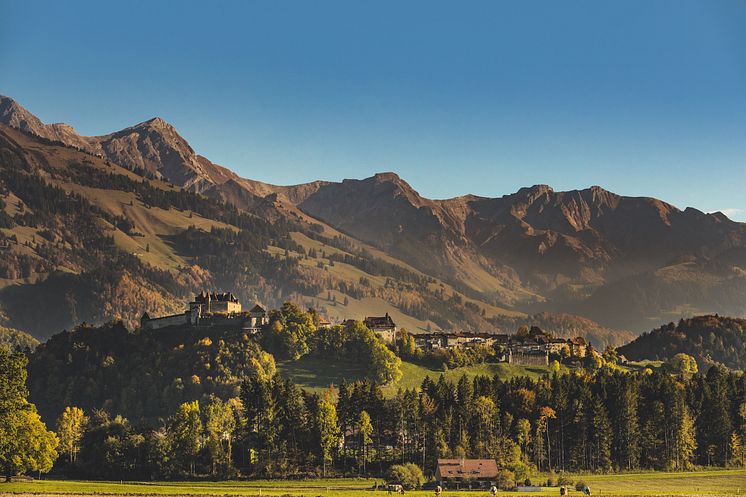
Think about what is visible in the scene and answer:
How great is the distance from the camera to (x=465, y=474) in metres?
167

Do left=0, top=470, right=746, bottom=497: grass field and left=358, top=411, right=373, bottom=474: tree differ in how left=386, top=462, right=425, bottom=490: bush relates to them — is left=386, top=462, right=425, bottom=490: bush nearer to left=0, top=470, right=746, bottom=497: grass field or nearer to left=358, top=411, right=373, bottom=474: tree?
left=0, top=470, right=746, bottom=497: grass field

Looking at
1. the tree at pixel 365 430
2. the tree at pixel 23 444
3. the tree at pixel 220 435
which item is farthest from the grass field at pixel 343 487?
the tree at pixel 365 430

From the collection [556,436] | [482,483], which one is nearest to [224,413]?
[482,483]

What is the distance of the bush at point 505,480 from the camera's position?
163 m

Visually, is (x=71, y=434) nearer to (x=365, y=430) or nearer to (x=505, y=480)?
(x=365, y=430)

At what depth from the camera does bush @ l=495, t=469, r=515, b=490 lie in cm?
16325

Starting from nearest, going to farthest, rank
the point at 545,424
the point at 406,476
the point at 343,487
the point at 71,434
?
the point at 343,487 → the point at 406,476 → the point at 71,434 → the point at 545,424

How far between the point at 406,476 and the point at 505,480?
57.5ft

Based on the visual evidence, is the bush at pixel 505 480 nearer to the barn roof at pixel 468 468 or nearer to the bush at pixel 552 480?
the barn roof at pixel 468 468

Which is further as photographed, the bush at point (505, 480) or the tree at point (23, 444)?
the bush at point (505, 480)

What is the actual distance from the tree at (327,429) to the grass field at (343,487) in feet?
34.3

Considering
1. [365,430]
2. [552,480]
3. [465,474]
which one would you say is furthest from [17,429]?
[552,480]

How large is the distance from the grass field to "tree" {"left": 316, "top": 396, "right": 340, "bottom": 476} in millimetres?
10452

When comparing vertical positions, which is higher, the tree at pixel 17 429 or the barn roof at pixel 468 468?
the tree at pixel 17 429
